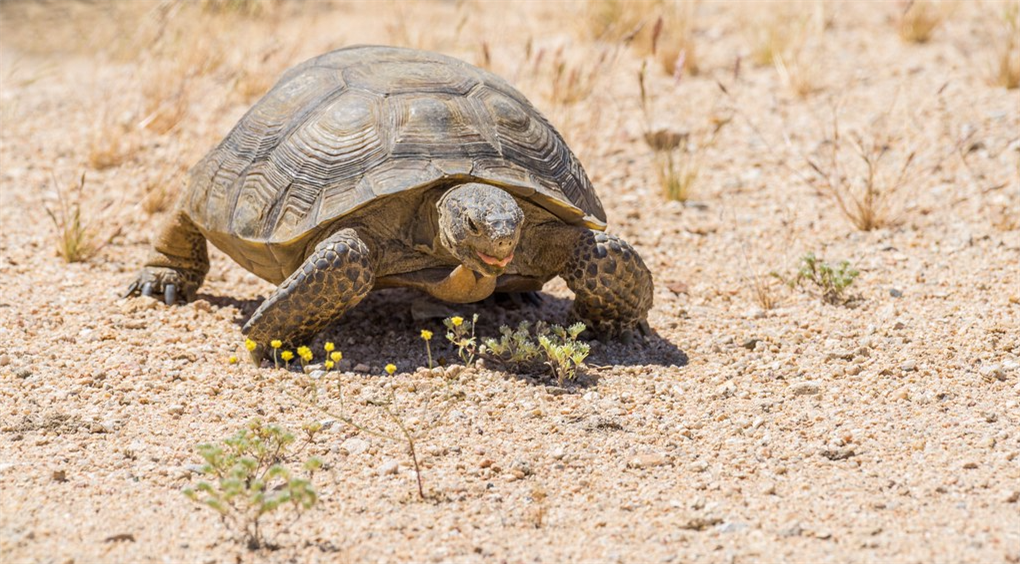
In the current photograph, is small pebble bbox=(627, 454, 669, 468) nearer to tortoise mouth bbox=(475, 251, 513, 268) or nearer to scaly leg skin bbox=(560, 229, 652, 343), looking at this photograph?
tortoise mouth bbox=(475, 251, 513, 268)

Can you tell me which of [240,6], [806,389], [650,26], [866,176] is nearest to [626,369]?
[806,389]

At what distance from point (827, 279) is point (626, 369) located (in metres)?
1.48

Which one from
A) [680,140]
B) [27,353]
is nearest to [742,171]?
[680,140]

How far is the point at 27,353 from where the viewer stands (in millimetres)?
4625

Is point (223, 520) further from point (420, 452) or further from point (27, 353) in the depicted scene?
point (27, 353)

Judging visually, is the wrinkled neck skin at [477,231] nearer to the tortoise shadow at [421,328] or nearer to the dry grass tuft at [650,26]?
the tortoise shadow at [421,328]

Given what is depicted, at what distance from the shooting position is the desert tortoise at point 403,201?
14.8 ft

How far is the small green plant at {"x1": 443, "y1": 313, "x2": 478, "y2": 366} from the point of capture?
4.30m

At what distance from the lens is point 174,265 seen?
18.4 feet

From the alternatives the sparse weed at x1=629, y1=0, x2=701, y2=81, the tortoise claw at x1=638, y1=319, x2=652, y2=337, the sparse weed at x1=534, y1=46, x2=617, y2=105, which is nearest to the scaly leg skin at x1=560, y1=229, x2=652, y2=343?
the tortoise claw at x1=638, y1=319, x2=652, y2=337

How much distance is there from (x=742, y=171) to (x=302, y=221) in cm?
392

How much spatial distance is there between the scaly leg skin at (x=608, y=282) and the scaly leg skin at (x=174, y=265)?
2.14 m

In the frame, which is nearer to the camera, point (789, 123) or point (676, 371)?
point (676, 371)

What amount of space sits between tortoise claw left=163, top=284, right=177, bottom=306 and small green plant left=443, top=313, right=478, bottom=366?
62.8 inches
